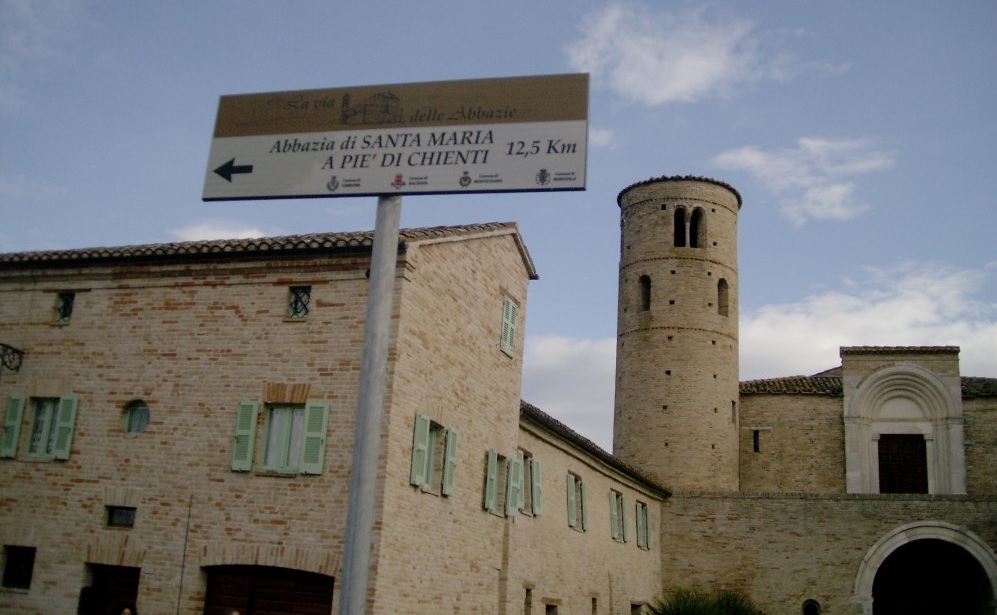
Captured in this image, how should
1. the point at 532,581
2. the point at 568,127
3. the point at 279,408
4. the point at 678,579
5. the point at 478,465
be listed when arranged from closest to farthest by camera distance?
the point at 568,127
the point at 279,408
the point at 478,465
the point at 532,581
the point at 678,579

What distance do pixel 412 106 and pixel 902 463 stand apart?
32494 mm

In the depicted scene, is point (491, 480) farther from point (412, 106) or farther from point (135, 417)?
point (412, 106)

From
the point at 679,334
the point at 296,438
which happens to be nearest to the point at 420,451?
the point at 296,438

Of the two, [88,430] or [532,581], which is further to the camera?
[532,581]

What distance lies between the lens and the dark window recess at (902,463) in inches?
1446

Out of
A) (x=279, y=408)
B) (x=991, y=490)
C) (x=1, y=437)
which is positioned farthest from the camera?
(x=991, y=490)

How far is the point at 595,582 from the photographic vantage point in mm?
25031

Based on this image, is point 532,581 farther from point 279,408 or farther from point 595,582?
point 279,408

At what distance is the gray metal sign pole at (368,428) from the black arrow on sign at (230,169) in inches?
62.4

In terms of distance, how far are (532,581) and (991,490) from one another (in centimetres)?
2237

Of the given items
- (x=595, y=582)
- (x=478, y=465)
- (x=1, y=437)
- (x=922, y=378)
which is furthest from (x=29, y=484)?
(x=922, y=378)

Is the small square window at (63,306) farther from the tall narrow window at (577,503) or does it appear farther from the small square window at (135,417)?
the tall narrow window at (577,503)

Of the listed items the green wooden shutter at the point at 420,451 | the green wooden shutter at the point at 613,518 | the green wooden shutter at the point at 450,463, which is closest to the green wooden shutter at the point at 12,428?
the green wooden shutter at the point at 420,451

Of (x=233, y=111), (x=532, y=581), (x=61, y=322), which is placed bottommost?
(x=532, y=581)
